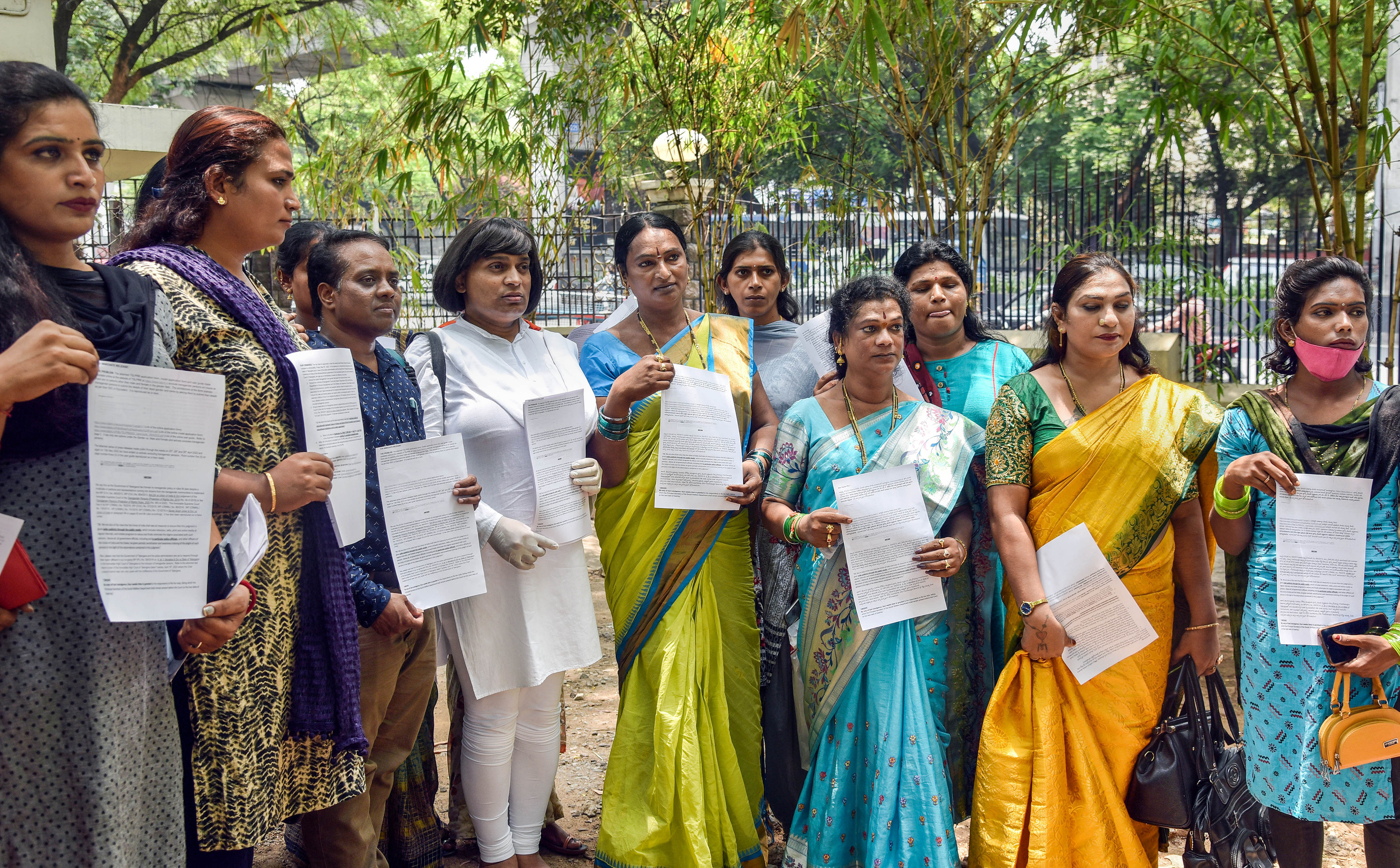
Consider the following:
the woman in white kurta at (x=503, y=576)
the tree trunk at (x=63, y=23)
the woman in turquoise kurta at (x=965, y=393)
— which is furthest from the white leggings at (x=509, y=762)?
the tree trunk at (x=63, y=23)

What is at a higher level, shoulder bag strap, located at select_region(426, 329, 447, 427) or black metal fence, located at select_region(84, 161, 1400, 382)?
black metal fence, located at select_region(84, 161, 1400, 382)

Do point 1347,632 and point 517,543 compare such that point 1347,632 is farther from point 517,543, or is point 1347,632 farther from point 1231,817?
point 517,543

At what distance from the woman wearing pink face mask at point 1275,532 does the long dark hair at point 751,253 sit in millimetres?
1758

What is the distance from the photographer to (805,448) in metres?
3.11

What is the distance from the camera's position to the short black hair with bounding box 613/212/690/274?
3.44 meters

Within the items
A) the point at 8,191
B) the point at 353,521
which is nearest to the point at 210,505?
the point at 353,521

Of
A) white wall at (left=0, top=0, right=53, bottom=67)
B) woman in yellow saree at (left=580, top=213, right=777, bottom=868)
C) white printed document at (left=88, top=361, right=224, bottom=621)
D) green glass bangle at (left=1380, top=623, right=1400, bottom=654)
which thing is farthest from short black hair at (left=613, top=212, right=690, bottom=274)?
white wall at (left=0, top=0, right=53, bottom=67)

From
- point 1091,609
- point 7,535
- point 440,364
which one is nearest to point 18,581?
point 7,535

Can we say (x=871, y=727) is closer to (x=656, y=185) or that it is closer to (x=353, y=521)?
(x=353, y=521)

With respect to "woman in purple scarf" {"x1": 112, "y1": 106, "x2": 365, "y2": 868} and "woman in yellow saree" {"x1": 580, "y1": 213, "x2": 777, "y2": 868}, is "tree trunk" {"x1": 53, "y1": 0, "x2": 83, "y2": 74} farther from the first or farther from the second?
"woman in purple scarf" {"x1": 112, "y1": 106, "x2": 365, "y2": 868}

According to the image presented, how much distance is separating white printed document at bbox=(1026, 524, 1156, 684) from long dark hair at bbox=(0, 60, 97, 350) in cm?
238

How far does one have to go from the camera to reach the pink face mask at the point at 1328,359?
2.63 meters

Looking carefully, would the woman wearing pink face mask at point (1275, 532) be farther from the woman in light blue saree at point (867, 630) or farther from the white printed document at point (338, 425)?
the white printed document at point (338, 425)

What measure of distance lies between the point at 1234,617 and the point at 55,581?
9.64ft
